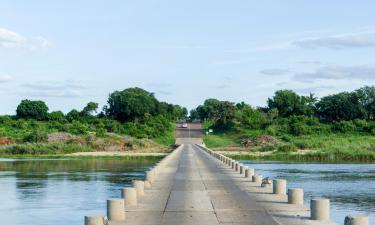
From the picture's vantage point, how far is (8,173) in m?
62.1

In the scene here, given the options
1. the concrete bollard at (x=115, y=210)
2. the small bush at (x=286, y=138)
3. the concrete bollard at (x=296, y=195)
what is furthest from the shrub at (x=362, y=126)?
the concrete bollard at (x=115, y=210)

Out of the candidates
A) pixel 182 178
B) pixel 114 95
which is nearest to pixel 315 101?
pixel 114 95

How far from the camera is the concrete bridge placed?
73.9ft

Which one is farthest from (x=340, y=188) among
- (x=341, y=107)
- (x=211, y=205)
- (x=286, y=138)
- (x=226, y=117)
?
(x=341, y=107)

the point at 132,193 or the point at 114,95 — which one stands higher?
the point at 114,95

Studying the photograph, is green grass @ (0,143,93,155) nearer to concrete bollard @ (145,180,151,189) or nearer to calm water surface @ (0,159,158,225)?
calm water surface @ (0,159,158,225)

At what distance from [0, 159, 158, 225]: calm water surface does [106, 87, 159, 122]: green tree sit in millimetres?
117747

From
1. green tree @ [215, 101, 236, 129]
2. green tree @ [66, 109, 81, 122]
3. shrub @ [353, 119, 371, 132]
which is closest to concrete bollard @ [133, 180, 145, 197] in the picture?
shrub @ [353, 119, 371, 132]

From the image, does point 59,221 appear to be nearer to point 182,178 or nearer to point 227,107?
point 182,178

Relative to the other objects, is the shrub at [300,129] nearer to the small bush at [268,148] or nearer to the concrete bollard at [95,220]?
the small bush at [268,148]

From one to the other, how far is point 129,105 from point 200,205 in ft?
Result: 512

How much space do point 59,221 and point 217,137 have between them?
11186 cm

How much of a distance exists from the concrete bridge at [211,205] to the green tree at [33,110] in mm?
141355

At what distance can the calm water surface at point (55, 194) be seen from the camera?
32219 mm
